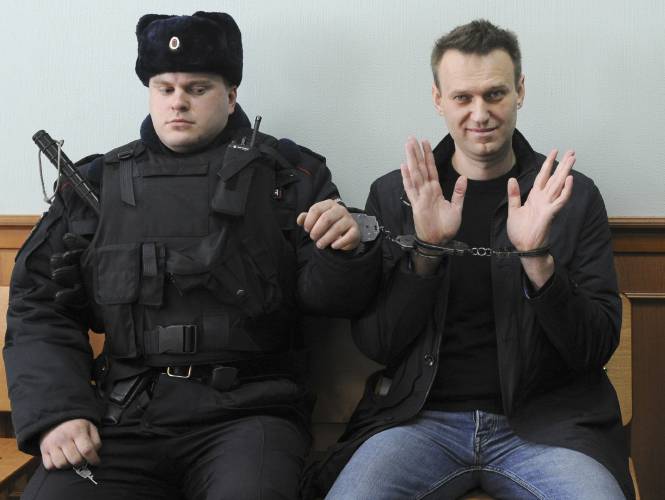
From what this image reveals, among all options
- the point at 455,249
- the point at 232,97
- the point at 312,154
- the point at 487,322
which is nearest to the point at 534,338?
the point at 487,322

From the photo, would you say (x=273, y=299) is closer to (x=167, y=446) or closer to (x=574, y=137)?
(x=167, y=446)

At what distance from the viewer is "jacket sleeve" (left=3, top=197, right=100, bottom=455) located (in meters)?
1.86

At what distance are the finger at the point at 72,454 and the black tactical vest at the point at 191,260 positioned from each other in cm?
24

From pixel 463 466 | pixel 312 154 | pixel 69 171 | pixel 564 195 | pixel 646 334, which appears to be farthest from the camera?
pixel 646 334

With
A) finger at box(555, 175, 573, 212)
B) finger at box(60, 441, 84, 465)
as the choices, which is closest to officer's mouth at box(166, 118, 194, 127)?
finger at box(60, 441, 84, 465)

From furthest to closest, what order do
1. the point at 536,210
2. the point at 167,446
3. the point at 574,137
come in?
1. the point at 574,137
2. the point at 167,446
3. the point at 536,210

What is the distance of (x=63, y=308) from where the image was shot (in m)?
2.02

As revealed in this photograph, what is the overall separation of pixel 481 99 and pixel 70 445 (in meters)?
1.15

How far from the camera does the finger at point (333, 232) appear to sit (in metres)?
1.79

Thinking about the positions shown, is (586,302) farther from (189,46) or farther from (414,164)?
(189,46)

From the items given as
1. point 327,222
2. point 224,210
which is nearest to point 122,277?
point 224,210

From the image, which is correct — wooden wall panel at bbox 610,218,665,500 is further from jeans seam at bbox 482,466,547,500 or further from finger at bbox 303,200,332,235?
finger at bbox 303,200,332,235

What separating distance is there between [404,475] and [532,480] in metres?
0.26

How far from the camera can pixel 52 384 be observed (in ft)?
6.18
